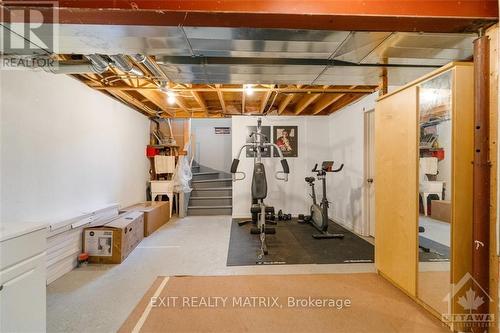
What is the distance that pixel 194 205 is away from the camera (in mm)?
6156

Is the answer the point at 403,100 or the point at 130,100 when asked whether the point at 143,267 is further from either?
the point at 403,100

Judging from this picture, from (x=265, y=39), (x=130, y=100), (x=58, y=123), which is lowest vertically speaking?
(x=58, y=123)

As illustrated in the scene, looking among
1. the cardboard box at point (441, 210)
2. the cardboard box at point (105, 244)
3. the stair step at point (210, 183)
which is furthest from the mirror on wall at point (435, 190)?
the stair step at point (210, 183)

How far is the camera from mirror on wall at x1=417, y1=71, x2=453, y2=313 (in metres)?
1.88

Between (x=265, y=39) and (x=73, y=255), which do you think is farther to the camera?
(x=73, y=255)

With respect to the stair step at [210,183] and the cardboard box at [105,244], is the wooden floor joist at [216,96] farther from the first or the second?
the cardboard box at [105,244]

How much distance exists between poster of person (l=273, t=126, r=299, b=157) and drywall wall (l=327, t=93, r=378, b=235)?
2.82 feet

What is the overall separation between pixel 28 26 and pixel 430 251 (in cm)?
360

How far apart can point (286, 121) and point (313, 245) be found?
3.17 m

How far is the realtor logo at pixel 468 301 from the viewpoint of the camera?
5.67 ft

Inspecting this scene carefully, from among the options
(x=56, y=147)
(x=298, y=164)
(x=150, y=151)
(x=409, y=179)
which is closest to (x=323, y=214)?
(x=298, y=164)

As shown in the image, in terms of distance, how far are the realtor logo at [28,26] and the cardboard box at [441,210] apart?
3.15 m

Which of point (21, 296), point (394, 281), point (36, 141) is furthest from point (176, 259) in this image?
point (394, 281)

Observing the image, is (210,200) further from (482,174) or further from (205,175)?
(482,174)
